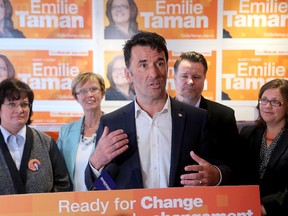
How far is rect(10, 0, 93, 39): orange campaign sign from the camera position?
3352 mm

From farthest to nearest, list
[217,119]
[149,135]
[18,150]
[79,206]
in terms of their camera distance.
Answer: [217,119]
[18,150]
[149,135]
[79,206]

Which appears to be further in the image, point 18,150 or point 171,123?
point 18,150

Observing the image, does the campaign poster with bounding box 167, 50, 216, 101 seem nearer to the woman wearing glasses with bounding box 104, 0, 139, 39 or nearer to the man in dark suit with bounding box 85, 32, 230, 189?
the woman wearing glasses with bounding box 104, 0, 139, 39

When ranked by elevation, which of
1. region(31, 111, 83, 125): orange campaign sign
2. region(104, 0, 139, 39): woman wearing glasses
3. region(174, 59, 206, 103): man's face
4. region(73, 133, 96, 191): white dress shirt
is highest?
region(104, 0, 139, 39): woman wearing glasses

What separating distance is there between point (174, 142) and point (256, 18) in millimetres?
2396

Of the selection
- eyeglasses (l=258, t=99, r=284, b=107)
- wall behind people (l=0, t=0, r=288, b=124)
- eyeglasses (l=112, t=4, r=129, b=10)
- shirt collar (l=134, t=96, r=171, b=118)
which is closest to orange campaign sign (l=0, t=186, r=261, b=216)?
shirt collar (l=134, t=96, r=171, b=118)

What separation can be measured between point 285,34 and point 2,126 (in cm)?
288

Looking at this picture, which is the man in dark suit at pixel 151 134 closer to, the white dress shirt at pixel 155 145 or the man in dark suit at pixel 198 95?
the white dress shirt at pixel 155 145

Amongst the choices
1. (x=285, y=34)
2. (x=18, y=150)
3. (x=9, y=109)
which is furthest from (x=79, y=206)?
(x=285, y=34)

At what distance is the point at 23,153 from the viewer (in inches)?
82.4

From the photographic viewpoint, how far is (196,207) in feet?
3.94

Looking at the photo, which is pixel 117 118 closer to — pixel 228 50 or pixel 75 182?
pixel 75 182

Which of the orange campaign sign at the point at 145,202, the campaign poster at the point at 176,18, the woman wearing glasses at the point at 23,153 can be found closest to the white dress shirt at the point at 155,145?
the orange campaign sign at the point at 145,202

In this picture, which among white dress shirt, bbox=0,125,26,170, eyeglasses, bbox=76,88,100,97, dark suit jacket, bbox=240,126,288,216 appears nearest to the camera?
dark suit jacket, bbox=240,126,288,216
